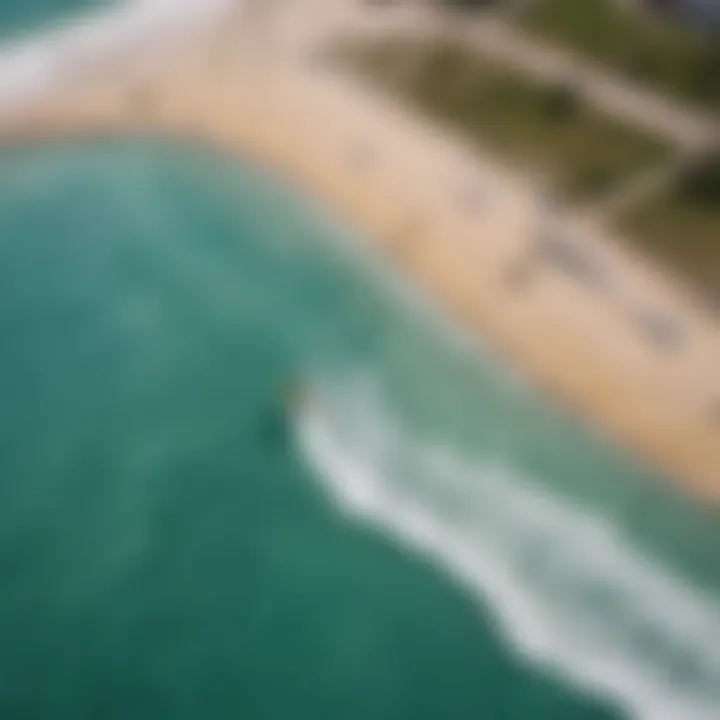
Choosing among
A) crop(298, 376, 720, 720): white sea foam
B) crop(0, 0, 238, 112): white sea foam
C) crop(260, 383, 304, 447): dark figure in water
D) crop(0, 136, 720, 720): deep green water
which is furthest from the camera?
crop(0, 0, 238, 112): white sea foam

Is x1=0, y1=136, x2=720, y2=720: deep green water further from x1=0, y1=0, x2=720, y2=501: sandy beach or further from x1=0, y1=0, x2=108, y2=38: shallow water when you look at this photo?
x1=0, y1=0, x2=108, y2=38: shallow water

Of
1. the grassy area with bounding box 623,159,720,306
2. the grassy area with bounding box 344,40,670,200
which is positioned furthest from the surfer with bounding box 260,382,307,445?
the grassy area with bounding box 623,159,720,306

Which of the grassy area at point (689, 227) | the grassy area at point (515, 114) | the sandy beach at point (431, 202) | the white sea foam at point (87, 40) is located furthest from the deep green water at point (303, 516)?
the white sea foam at point (87, 40)

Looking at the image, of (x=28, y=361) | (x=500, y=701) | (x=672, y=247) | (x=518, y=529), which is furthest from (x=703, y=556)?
(x=28, y=361)

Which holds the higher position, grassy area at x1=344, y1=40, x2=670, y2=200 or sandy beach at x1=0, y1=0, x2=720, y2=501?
grassy area at x1=344, y1=40, x2=670, y2=200

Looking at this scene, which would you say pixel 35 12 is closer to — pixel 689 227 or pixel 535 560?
pixel 689 227

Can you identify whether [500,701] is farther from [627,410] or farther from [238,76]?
[238,76]
